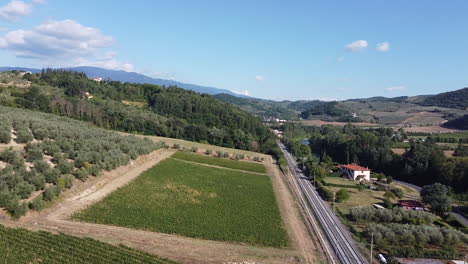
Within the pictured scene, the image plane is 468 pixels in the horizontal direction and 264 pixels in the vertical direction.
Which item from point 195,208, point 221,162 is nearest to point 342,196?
point 195,208

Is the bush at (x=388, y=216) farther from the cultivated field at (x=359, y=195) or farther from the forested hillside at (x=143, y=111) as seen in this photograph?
the forested hillside at (x=143, y=111)

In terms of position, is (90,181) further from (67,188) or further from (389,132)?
(389,132)

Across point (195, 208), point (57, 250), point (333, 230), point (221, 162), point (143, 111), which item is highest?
point (143, 111)

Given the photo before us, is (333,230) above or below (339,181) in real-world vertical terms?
above

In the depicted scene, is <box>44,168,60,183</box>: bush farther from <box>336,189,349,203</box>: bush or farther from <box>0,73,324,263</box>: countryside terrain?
<box>336,189,349,203</box>: bush

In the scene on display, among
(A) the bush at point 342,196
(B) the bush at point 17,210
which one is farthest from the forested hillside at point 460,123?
(B) the bush at point 17,210

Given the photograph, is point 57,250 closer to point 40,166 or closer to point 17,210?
point 17,210

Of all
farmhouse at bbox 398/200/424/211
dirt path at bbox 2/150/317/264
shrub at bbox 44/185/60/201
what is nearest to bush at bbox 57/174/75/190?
dirt path at bbox 2/150/317/264

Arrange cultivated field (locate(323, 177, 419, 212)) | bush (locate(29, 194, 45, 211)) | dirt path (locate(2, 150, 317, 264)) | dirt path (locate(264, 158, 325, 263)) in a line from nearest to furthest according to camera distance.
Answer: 1. dirt path (locate(2, 150, 317, 264))
2. dirt path (locate(264, 158, 325, 263))
3. bush (locate(29, 194, 45, 211))
4. cultivated field (locate(323, 177, 419, 212))
